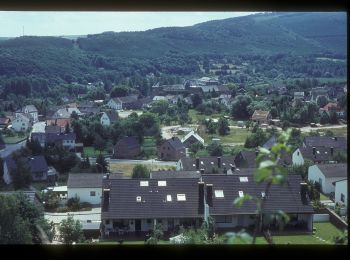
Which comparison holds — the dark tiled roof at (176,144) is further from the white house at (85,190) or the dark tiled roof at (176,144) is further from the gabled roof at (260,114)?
the gabled roof at (260,114)

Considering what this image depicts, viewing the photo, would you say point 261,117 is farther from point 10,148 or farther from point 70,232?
point 70,232

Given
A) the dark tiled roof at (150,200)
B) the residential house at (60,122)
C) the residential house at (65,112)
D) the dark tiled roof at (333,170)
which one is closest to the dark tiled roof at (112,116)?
the residential house at (60,122)

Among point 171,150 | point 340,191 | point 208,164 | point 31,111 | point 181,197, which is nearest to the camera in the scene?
point 181,197

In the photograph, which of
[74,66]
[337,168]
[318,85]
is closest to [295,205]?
[337,168]

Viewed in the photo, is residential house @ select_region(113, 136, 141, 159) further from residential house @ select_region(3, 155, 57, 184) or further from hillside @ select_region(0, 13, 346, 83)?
hillside @ select_region(0, 13, 346, 83)

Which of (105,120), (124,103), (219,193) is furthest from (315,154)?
(124,103)
